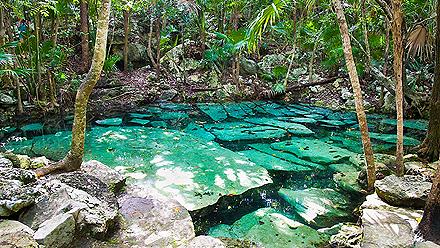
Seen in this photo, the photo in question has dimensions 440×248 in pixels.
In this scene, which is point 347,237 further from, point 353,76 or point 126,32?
point 126,32

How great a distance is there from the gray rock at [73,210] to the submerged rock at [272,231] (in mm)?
1030

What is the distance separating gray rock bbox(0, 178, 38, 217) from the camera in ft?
8.17

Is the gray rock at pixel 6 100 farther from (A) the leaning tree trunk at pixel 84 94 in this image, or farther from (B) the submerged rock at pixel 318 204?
(B) the submerged rock at pixel 318 204

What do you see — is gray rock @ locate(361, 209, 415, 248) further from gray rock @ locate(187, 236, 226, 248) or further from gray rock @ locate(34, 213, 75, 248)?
gray rock @ locate(34, 213, 75, 248)

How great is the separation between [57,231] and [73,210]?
0.25 meters

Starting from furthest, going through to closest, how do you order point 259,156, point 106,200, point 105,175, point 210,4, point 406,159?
point 210,4, point 259,156, point 406,159, point 105,175, point 106,200

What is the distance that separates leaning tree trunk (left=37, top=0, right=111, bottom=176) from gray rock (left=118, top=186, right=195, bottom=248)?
72cm

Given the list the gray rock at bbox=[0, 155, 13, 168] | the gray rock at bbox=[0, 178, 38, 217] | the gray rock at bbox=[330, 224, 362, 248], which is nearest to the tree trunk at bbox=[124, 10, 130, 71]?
the gray rock at bbox=[0, 155, 13, 168]

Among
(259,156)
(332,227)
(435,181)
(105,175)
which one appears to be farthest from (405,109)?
(105,175)

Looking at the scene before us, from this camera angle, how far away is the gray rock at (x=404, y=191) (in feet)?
9.78

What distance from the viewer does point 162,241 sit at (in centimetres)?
273

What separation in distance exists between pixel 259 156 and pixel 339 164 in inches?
49.6

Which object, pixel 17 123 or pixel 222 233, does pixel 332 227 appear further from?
pixel 17 123

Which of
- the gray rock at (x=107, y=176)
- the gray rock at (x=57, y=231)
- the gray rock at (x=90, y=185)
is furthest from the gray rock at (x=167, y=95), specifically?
the gray rock at (x=57, y=231)
